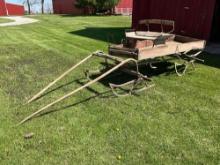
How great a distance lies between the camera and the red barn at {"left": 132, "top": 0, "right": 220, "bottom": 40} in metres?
10.3

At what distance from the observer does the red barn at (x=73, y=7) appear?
1237 inches

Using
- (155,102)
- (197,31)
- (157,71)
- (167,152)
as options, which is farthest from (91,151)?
(197,31)

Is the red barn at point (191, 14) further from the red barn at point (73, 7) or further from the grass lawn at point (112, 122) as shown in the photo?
the red barn at point (73, 7)

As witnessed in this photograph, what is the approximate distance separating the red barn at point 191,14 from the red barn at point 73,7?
18.9 m

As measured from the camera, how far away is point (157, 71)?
7371mm

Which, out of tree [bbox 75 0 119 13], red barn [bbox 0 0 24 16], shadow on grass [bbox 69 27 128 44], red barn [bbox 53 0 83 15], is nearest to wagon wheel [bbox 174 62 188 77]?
shadow on grass [bbox 69 27 128 44]

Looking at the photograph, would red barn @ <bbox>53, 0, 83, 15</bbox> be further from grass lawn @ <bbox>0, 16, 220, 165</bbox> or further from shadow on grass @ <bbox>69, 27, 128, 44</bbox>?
grass lawn @ <bbox>0, 16, 220, 165</bbox>

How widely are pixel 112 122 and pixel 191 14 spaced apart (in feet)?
23.7

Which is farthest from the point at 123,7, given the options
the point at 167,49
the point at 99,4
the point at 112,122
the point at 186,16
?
the point at 112,122

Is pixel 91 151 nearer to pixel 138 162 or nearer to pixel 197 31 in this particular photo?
pixel 138 162

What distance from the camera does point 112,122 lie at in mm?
4824

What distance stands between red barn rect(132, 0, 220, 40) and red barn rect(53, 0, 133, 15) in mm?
18945

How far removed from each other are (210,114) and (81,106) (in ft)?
7.20

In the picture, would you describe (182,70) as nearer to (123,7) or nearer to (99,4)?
(99,4)
